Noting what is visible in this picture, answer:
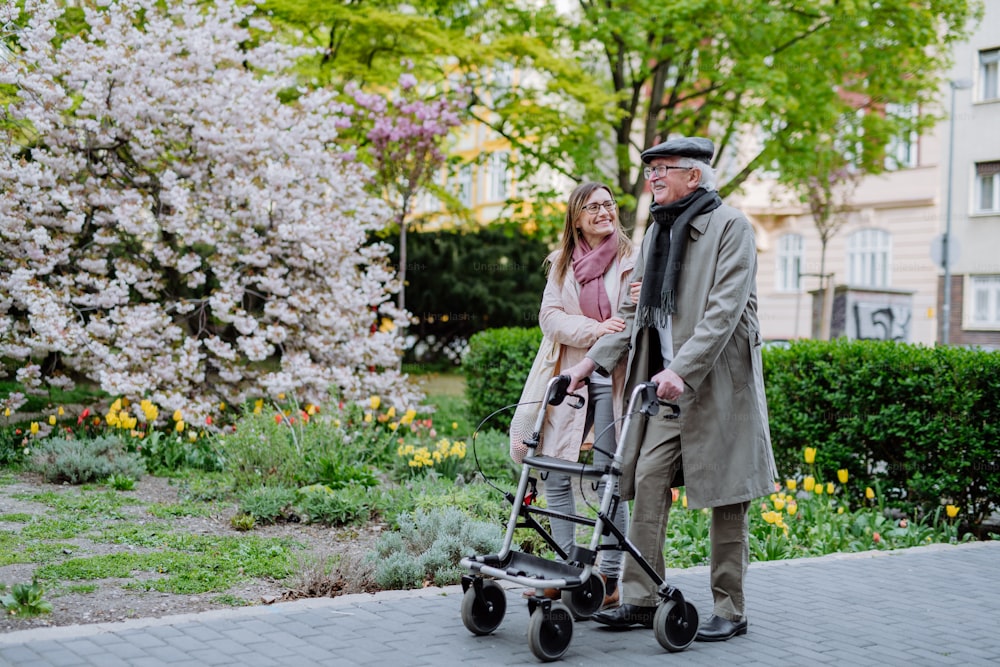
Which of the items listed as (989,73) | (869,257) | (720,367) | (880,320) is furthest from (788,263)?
(720,367)

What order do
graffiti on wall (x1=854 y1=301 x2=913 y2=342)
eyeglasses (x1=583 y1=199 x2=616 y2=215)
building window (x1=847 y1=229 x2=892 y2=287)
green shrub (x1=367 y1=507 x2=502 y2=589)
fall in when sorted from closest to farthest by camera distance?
eyeglasses (x1=583 y1=199 x2=616 y2=215) < green shrub (x1=367 y1=507 x2=502 y2=589) < graffiti on wall (x1=854 y1=301 x2=913 y2=342) < building window (x1=847 y1=229 x2=892 y2=287)

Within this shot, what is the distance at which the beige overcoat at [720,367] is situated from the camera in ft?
14.2

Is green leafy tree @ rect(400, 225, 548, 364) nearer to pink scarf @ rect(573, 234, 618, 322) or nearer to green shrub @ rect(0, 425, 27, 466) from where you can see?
green shrub @ rect(0, 425, 27, 466)

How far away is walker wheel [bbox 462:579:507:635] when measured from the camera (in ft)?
13.8

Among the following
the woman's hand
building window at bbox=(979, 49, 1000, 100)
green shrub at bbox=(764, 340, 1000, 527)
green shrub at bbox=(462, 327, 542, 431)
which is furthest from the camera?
building window at bbox=(979, 49, 1000, 100)

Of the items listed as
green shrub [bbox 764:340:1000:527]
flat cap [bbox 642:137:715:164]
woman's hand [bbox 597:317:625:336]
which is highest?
flat cap [bbox 642:137:715:164]

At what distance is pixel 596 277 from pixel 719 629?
5.64 feet

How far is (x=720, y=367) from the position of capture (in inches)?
176

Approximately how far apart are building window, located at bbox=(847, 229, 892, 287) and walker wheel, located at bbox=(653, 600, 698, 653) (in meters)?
29.9

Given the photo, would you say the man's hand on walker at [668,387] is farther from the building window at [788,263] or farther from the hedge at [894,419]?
the building window at [788,263]

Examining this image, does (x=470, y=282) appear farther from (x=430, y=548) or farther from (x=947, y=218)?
(x=430, y=548)

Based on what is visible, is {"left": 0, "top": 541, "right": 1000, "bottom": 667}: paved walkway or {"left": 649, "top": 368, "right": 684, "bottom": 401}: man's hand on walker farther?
{"left": 649, "top": 368, "right": 684, "bottom": 401}: man's hand on walker

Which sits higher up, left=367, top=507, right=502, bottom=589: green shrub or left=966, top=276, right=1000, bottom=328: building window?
left=966, top=276, right=1000, bottom=328: building window

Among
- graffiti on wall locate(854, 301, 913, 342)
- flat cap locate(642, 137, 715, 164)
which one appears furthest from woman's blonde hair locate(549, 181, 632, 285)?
graffiti on wall locate(854, 301, 913, 342)
